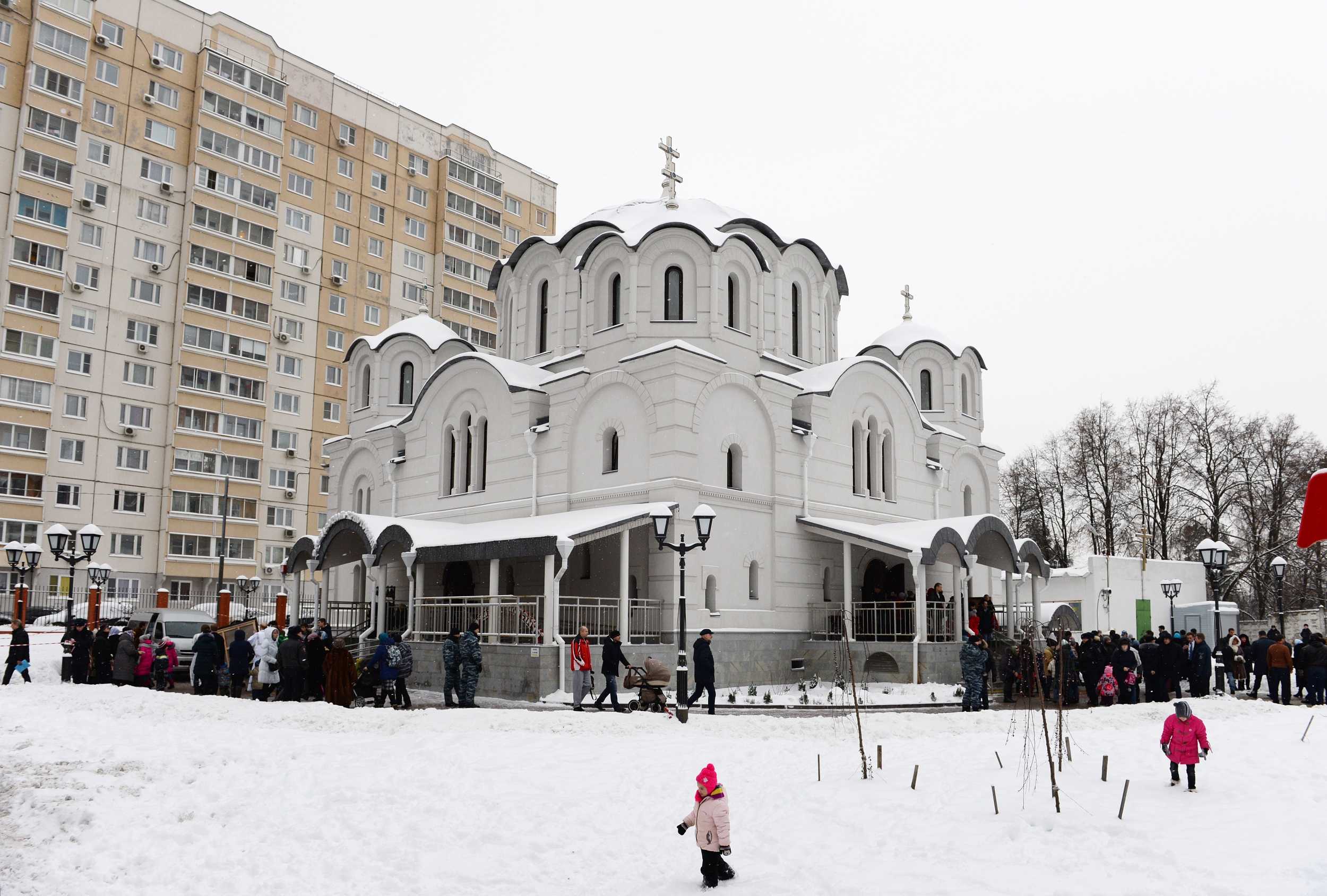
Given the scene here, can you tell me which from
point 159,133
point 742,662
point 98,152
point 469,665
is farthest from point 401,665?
point 159,133

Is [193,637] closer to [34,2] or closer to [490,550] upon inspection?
[490,550]

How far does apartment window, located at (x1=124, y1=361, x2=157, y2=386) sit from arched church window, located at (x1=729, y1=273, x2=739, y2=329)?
92.2 feet

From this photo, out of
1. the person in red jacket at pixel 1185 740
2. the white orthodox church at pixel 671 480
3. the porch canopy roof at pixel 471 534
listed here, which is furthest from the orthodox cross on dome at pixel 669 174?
the person in red jacket at pixel 1185 740

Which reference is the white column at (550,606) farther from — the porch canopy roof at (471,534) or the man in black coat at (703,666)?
the man in black coat at (703,666)

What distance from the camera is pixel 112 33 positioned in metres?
41.8

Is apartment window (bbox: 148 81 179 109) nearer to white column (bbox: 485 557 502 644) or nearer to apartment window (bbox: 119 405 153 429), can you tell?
apartment window (bbox: 119 405 153 429)

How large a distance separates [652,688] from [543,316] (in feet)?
46.0

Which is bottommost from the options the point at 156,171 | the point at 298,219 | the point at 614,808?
the point at 614,808

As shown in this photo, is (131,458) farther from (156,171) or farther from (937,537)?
(937,537)

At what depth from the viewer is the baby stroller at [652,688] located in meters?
15.9

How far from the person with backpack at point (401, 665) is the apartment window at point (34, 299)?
3034 centimetres

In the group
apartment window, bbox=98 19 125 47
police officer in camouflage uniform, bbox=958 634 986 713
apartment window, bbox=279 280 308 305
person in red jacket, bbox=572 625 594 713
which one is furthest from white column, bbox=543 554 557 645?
apartment window, bbox=98 19 125 47

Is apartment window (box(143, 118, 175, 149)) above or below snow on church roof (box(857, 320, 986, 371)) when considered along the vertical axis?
above

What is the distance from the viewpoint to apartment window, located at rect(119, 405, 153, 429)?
41.1 m
